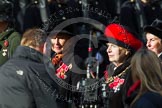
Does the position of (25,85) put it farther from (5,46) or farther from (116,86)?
(5,46)

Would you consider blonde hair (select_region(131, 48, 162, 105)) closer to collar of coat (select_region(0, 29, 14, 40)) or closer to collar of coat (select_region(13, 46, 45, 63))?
collar of coat (select_region(13, 46, 45, 63))

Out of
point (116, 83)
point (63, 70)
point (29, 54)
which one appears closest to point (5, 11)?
point (63, 70)

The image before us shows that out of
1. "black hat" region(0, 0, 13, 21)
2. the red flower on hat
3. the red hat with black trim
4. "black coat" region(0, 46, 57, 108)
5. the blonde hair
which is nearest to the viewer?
the blonde hair

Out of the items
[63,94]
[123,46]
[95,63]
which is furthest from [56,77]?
[95,63]

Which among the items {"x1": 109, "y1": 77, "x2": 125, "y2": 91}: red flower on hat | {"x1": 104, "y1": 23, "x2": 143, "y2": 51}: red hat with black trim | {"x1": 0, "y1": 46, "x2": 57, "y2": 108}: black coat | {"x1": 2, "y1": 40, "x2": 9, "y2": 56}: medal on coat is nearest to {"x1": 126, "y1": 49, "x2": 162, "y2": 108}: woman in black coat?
{"x1": 0, "y1": 46, "x2": 57, "y2": 108}: black coat

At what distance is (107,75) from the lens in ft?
25.2

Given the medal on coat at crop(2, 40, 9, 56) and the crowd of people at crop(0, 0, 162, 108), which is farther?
the medal on coat at crop(2, 40, 9, 56)

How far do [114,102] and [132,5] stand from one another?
20.2ft

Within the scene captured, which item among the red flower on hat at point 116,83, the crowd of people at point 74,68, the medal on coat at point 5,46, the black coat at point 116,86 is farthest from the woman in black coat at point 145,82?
the medal on coat at point 5,46

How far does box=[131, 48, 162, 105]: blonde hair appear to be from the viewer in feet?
18.1

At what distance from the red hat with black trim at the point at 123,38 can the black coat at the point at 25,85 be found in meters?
1.21

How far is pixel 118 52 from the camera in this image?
745 centimetres

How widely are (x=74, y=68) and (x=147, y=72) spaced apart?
8.12ft

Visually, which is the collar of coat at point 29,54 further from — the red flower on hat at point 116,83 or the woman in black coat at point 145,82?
the woman in black coat at point 145,82
